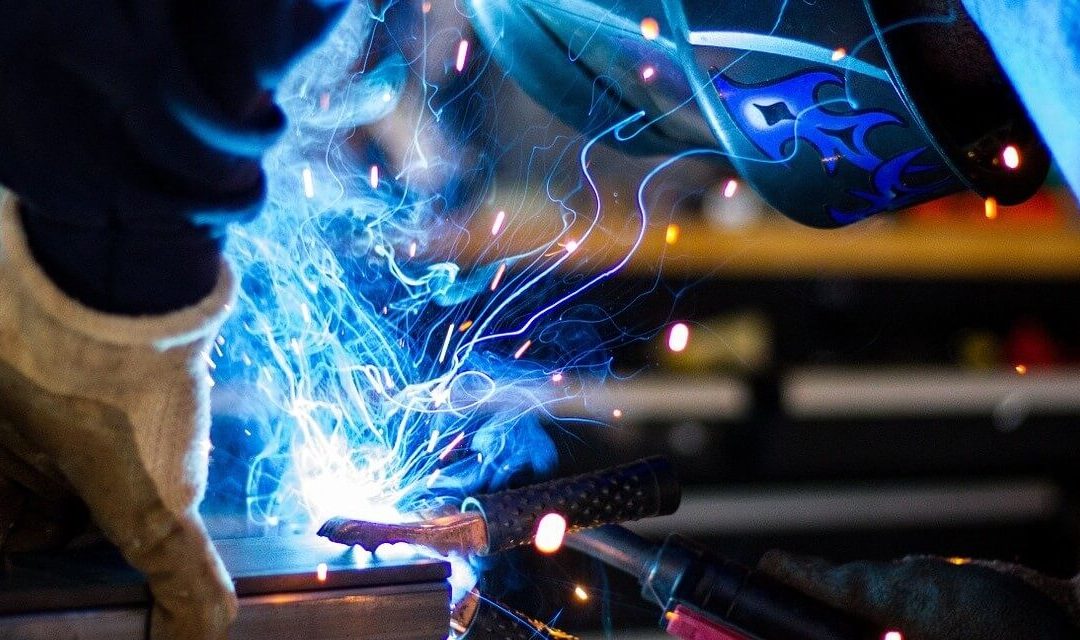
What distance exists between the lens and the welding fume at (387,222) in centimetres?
62

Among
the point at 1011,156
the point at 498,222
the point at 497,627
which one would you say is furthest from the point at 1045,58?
the point at 498,222

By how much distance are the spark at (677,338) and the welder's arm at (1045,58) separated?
1587mm

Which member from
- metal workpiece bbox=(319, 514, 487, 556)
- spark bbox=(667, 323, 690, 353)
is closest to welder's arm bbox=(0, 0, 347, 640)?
metal workpiece bbox=(319, 514, 487, 556)

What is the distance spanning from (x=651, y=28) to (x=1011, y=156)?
35 cm

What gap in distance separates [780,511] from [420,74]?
1.59 m

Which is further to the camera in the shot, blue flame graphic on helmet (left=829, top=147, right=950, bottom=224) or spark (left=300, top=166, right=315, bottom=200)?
spark (left=300, top=166, right=315, bottom=200)

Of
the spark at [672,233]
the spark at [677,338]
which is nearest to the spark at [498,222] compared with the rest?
the spark at [672,233]

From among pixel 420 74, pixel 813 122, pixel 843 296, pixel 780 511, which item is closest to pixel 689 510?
pixel 780 511

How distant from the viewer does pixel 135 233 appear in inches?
25.0

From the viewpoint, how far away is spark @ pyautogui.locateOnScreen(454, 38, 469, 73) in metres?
1.41

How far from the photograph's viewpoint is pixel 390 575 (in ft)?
2.62

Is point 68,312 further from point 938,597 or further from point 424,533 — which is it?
point 938,597

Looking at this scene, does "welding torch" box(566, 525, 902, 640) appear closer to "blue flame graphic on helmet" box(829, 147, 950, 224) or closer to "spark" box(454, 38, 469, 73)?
"blue flame graphic on helmet" box(829, 147, 950, 224)

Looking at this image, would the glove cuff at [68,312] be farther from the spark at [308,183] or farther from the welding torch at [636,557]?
the spark at [308,183]
